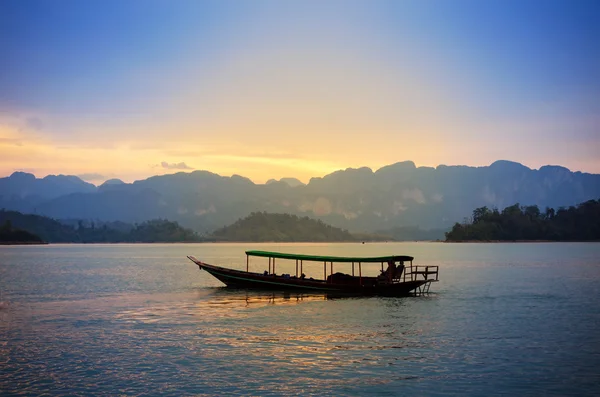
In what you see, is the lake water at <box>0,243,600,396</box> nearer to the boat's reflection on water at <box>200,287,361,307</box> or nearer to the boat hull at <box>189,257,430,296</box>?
the boat's reflection on water at <box>200,287,361,307</box>

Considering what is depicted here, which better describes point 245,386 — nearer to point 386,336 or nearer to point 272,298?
point 386,336

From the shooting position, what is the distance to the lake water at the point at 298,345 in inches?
1043

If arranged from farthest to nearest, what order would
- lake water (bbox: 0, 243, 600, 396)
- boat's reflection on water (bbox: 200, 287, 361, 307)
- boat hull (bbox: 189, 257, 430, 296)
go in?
boat hull (bbox: 189, 257, 430, 296), boat's reflection on water (bbox: 200, 287, 361, 307), lake water (bbox: 0, 243, 600, 396)

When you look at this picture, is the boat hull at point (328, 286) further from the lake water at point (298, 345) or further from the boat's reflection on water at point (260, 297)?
the lake water at point (298, 345)

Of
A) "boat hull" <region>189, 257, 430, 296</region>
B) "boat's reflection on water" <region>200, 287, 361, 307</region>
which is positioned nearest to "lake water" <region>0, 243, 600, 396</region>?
"boat's reflection on water" <region>200, 287, 361, 307</region>

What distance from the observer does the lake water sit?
26500mm

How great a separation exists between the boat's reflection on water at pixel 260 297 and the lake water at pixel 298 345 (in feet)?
0.67

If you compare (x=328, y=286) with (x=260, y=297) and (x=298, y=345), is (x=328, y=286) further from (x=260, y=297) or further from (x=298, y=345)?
(x=298, y=345)

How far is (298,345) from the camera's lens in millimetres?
35062

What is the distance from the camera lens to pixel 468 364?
30328 millimetres

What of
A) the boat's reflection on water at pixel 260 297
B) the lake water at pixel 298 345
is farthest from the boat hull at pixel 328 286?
the lake water at pixel 298 345

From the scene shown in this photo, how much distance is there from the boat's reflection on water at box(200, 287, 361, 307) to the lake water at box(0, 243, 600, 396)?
206 mm

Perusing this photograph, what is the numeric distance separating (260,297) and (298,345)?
88.5 feet

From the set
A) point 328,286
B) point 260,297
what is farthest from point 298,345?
point 328,286
